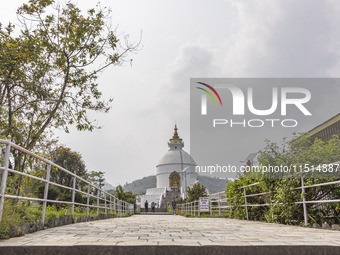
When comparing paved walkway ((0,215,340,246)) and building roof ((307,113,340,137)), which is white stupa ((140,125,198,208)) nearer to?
building roof ((307,113,340,137))

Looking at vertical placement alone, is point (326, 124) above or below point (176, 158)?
above

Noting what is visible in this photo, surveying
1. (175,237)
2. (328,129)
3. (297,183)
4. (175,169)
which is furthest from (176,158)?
(175,237)

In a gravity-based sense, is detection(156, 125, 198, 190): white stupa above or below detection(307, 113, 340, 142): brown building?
below

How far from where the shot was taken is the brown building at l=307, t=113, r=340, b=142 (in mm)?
38969

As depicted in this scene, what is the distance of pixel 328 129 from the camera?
41375mm

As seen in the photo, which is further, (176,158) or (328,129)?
(176,158)

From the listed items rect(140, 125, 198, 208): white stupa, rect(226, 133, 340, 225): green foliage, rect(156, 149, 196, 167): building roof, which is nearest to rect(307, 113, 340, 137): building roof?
rect(140, 125, 198, 208): white stupa

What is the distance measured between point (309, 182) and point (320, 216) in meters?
0.64

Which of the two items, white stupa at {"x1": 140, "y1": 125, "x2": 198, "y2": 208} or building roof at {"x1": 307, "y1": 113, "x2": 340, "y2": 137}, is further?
white stupa at {"x1": 140, "y1": 125, "x2": 198, "y2": 208}

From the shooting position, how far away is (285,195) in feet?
21.3

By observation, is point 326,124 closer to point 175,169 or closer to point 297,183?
point 175,169
